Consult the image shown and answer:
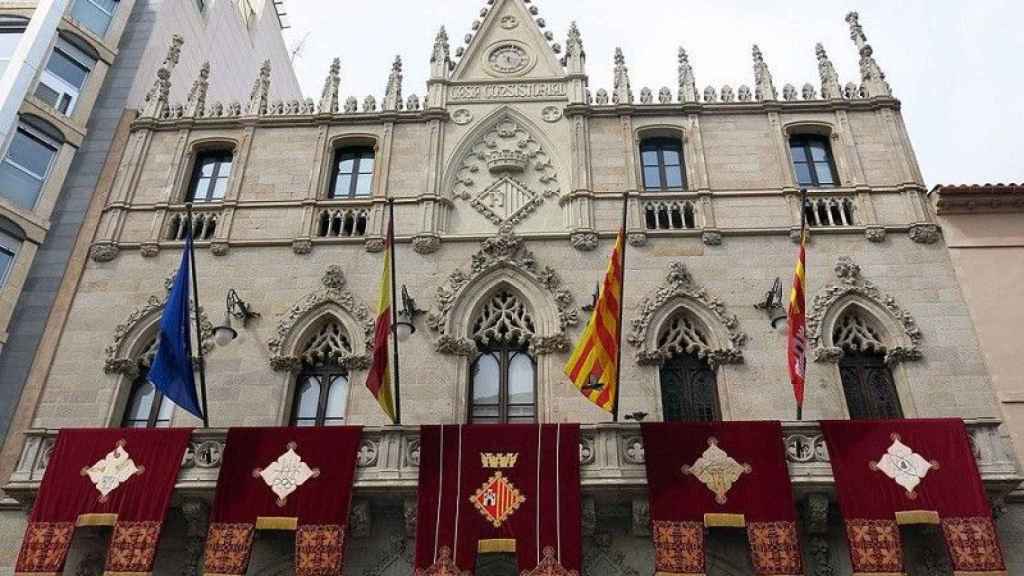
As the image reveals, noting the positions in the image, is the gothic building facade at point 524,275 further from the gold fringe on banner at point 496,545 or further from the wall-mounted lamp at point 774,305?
the gold fringe on banner at point 496,545

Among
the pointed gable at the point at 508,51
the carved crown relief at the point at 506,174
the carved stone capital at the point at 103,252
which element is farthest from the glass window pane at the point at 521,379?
the carved stone capital at the point at 103,252

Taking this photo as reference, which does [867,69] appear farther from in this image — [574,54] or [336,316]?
[336,316]

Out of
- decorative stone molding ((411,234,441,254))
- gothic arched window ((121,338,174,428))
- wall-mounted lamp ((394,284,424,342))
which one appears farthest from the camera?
decorative stone molding ((411,234,441,254))

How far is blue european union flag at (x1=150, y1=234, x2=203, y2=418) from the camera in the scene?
14.4 metres

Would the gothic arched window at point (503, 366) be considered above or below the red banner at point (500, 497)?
above

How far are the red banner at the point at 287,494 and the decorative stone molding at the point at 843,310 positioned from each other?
31.0 feet

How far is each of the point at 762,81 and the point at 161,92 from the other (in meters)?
16.1

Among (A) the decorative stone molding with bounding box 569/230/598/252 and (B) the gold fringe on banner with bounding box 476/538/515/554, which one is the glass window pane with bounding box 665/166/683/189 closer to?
(A) the decorative stone molding with bounding box 569/230/598/252

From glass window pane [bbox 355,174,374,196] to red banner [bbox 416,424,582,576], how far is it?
26.2 feet

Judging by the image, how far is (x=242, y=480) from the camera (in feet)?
46.4

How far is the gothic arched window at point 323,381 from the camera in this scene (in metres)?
16.6

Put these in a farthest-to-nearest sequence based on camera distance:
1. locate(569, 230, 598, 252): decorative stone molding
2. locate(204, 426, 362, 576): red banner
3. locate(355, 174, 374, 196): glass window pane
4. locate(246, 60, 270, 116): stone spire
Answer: locate(246, 60, 270, 116): stone spire < locate(355, 174, 374, 196): glass window pane < locate(569, 230, 598, 252): decorative stone molding < locate(204, 426, 362, 576): red banner

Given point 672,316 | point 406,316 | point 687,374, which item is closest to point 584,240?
point 672,316

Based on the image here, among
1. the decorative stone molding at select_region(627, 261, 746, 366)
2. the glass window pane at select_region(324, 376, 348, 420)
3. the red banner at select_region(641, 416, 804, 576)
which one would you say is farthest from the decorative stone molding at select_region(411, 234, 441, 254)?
the red banner at select_region(641, 416, 804, 576)
